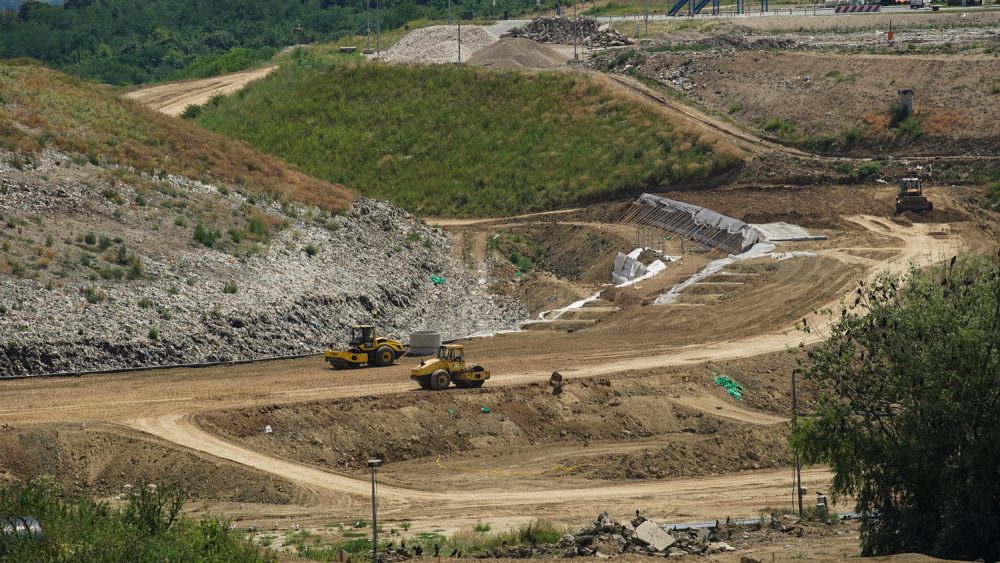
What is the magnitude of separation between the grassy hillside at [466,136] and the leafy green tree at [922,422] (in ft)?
154

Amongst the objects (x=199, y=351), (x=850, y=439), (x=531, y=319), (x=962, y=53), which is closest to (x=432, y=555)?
(x=850, y=439)

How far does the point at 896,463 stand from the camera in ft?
97.4

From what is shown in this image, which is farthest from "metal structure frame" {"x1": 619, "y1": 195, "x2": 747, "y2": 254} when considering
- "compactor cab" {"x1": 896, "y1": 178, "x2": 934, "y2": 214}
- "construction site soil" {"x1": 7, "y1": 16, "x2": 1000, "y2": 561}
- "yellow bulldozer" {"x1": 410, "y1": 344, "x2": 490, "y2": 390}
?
"yellow bulldozer" {"x1": 410, "y1": 344, "x2": 490, "y2": 390}

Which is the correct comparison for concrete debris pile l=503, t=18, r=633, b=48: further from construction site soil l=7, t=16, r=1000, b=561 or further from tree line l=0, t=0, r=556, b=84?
construction site soil l=7, t=16, r=1000, b=561

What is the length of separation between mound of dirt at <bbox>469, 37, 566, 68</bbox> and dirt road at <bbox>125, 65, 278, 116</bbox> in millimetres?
18185

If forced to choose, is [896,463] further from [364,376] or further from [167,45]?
[167,45]

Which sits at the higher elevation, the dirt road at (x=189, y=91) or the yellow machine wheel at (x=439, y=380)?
the dirt road at (x=189, y=91)

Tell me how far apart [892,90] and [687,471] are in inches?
1878

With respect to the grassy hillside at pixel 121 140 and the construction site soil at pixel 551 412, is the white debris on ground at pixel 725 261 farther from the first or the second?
the grassy hillside at pixel 121 140

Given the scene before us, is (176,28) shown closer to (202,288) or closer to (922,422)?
(202,288)

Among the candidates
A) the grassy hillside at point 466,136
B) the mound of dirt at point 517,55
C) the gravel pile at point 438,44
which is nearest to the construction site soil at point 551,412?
the grassy hillside at point 466,136

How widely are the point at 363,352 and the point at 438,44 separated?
6482 centimetres

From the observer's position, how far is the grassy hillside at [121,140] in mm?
62594

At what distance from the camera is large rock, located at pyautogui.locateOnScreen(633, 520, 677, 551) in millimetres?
30234
